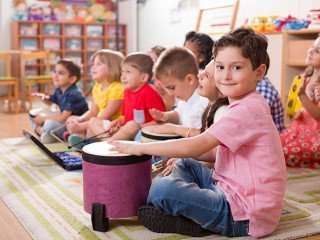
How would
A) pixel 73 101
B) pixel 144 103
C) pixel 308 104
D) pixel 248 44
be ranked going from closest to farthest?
pixel 248 44 < pixel 308 104 < pixel 144 103 < pixel 73 101

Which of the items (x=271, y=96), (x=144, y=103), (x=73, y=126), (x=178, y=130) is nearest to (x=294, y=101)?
(x=271, y=96)

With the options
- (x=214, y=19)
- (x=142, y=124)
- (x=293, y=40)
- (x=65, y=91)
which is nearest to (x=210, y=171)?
(x=142, y=124)

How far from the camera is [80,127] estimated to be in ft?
9.39

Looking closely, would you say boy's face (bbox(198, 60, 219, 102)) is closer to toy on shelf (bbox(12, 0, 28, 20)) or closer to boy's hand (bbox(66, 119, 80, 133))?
boy's hand (bbox(66, 119, 80, 133))

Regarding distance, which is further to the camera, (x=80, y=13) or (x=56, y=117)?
(x=80, y=13)

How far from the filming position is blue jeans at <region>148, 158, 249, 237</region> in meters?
1.38

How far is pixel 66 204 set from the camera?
1.76m

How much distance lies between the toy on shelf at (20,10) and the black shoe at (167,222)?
561cm

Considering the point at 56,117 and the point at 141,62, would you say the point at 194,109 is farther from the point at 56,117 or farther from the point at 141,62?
the point at 56,117

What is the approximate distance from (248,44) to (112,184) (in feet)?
1.94

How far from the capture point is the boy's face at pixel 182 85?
208 centimetres

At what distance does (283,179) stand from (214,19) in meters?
3.87

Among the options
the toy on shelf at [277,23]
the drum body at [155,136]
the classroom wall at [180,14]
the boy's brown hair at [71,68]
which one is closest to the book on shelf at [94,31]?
the classroom wall at [180,14]

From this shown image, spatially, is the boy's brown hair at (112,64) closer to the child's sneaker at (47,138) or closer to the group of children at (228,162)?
the child's sneaker at (47,138)
